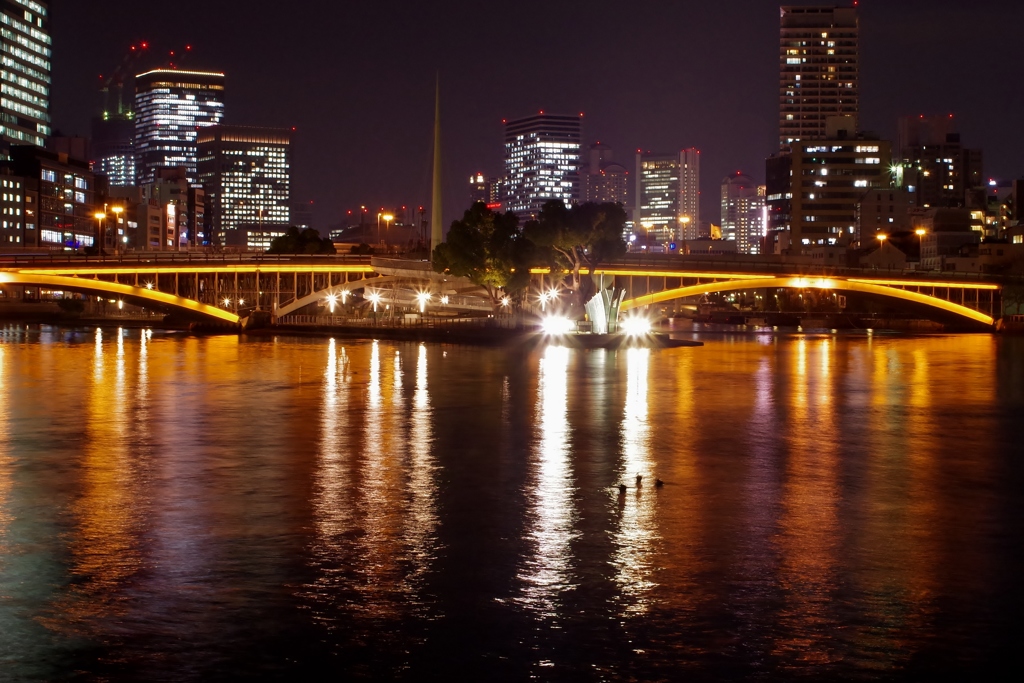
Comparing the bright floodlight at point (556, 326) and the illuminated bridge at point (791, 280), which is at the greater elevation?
the illuminated bridge at point (791, 280)

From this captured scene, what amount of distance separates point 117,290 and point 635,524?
8643 cm

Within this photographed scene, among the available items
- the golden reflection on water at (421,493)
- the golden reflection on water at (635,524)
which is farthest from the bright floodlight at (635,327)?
the golden reflection on water at (635,524)

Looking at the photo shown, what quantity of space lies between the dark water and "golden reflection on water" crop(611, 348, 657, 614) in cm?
6

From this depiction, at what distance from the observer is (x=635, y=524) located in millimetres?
18438

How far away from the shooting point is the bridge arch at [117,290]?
95375mm

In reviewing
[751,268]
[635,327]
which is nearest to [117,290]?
[635,327]

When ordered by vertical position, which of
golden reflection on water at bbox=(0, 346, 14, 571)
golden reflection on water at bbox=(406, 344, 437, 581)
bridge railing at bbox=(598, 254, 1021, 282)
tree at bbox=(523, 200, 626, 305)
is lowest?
golden reflection on water at bbox=(0, 346, 14, 571)

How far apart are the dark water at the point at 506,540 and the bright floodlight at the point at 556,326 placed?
48.7 m

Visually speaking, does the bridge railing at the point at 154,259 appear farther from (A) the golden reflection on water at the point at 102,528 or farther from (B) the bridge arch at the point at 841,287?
(A) the golden reflection on water at the point at 102,528

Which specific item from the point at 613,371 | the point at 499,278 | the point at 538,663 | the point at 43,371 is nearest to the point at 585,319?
the point at 499,278

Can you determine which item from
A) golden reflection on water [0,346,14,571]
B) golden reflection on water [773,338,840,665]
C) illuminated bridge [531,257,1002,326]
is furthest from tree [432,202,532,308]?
golden reflection on water [773,338,840,665]

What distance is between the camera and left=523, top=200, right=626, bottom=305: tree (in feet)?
304

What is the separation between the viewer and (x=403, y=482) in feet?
73.5

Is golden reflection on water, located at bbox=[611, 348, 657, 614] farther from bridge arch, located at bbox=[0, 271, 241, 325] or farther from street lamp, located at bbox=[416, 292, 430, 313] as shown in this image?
street lamp, located at bbox=[416, 292, 430, 313]
